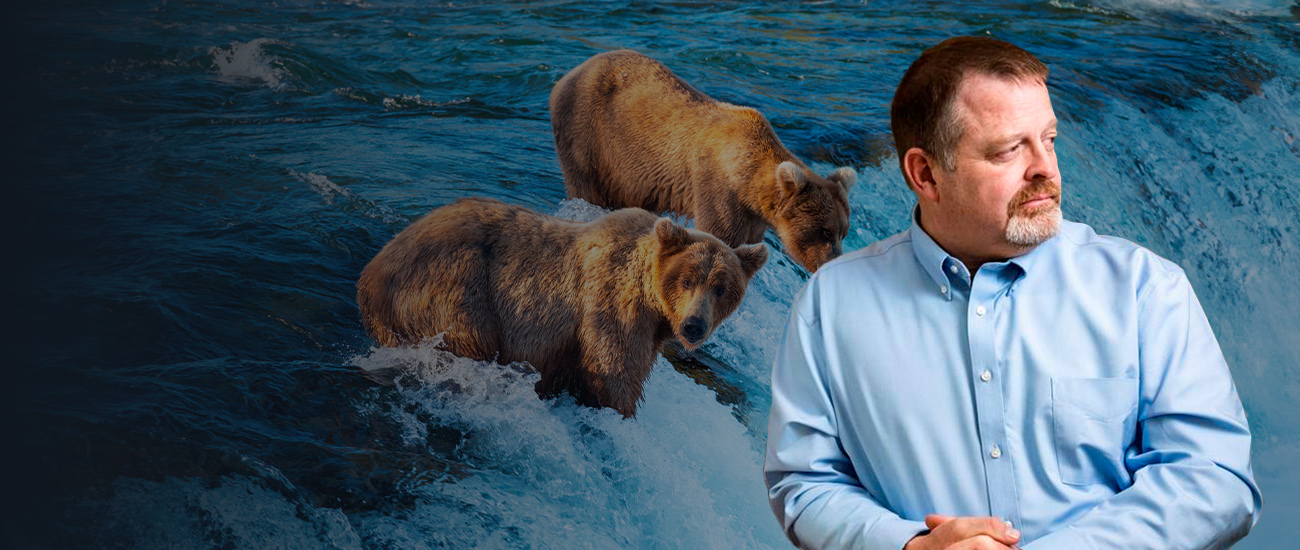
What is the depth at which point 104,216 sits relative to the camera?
3031 mm

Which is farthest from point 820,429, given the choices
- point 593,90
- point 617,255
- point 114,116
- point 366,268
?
point 593,90

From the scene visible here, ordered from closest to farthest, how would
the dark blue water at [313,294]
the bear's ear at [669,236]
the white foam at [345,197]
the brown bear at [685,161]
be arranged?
1. the dark blue water at [313,294]
2. the bear's ear at [669,236]
3. the white foam at [345,197]
4. the brown bear at [685,161]

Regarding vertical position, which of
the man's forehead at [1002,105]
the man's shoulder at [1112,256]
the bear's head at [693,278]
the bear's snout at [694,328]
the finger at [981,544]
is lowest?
the bear's snout at [694,328]

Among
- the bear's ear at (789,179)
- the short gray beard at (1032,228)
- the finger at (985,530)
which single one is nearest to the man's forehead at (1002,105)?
the short gray beard at (1032,228)

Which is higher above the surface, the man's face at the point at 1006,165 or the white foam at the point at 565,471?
the man's face at the point at 1006,165

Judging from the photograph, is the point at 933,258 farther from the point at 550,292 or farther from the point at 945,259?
the point at 550,292

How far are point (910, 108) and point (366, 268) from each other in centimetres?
235

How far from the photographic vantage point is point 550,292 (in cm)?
342

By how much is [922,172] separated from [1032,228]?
0.18m

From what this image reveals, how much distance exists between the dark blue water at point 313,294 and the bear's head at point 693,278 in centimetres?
38

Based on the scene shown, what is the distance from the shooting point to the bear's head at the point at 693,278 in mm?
3363

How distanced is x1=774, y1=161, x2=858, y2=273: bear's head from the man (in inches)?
97.7

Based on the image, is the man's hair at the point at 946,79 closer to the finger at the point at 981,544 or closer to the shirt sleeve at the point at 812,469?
the shirt sleeve at the point at 812,469

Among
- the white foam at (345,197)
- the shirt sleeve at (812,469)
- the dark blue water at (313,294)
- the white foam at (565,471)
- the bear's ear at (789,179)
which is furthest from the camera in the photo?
the bear's ear at (789,179)
